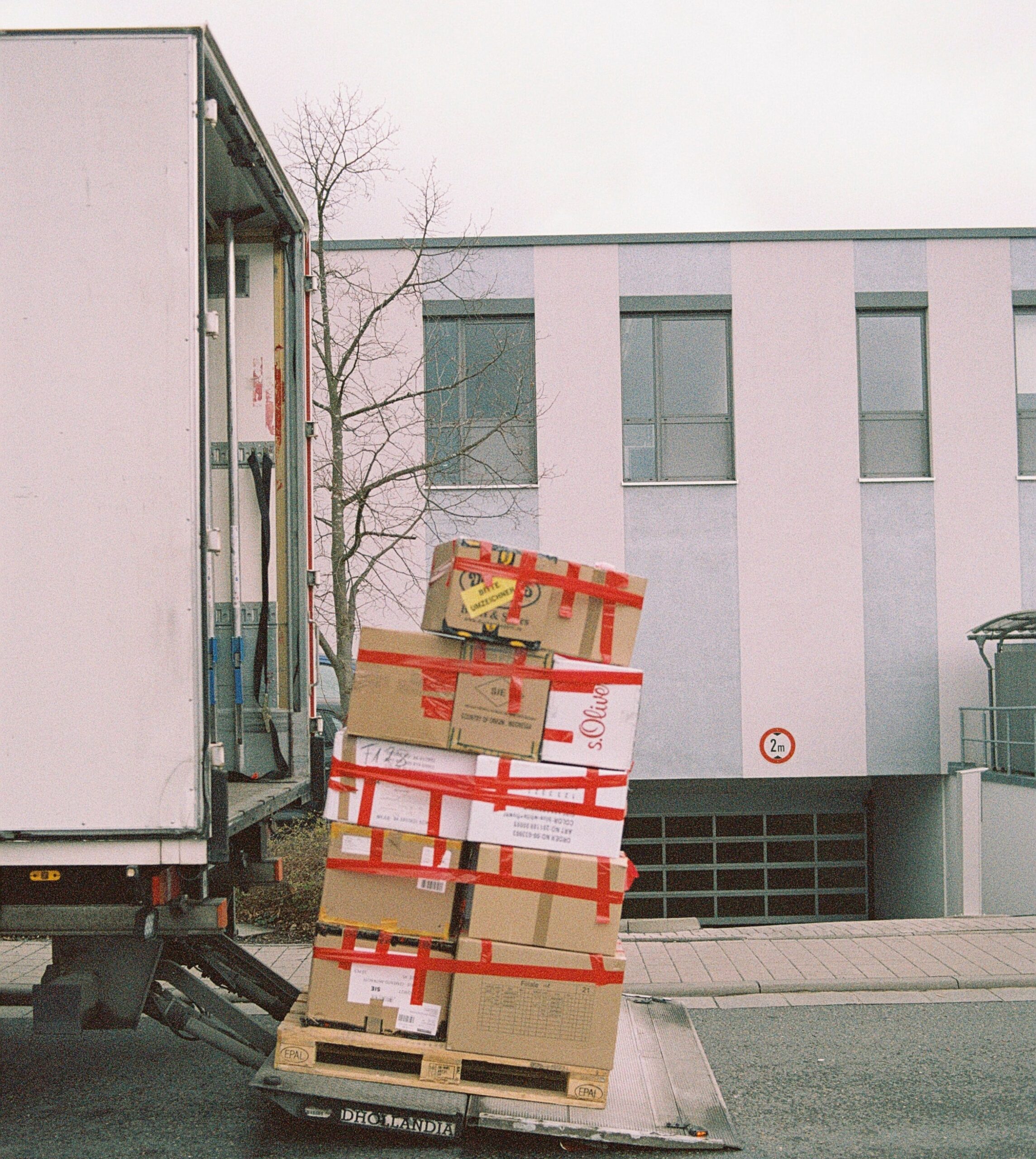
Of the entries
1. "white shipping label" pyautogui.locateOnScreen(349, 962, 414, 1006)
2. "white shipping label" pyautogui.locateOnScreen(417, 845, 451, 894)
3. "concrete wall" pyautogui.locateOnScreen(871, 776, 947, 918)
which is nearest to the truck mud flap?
"white shipping label" pyautogui.locateOnScreen(349, 962, 414, 1006)

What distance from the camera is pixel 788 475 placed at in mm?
14102

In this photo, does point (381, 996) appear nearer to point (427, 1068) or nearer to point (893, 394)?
point (427, 1068)

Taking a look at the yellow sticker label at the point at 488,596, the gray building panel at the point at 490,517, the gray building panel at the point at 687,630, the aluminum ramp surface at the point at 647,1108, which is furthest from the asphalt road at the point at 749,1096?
the gray building panel at the point at 490,517

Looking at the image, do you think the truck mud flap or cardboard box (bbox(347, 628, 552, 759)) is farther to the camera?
cardboard box (bbox(347, 628, 552, 759))

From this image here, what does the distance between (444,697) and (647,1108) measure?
5.74ft

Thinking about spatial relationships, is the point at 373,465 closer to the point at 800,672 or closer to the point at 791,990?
the point at 800,672

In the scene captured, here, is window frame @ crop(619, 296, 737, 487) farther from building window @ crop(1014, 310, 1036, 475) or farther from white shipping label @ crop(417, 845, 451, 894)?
white shipping label @ crop(417, 845, 451, 894)

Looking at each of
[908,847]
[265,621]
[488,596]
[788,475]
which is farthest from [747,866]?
[488,596]

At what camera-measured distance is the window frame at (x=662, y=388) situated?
1418cm

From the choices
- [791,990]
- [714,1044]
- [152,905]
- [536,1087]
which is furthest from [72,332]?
[791,990]

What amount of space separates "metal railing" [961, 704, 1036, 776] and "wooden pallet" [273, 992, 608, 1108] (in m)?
9.82

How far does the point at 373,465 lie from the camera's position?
45.3 feet

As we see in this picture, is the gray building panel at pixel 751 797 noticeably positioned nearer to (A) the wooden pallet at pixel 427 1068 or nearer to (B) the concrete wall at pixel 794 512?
(B) the concrete wall at pixel 794 512

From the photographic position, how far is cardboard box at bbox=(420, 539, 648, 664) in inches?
176
